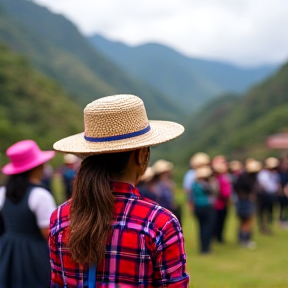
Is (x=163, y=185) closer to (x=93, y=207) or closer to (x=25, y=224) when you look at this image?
(x=25, y=224)

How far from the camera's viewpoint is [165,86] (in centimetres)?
18312

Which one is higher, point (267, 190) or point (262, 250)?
point (267, 190)

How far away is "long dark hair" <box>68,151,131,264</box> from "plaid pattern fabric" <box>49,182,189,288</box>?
1.5 inches

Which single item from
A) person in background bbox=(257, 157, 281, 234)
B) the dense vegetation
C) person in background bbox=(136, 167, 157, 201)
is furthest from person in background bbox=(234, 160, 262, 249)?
the dense vegetation

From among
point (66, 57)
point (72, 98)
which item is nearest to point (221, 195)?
point (72, 98)

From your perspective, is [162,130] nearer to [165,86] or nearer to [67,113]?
[67,113]

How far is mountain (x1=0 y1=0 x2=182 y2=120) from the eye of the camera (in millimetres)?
70812

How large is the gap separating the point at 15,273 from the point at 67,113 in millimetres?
31647

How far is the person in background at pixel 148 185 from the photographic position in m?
5.96

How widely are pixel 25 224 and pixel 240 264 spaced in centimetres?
495

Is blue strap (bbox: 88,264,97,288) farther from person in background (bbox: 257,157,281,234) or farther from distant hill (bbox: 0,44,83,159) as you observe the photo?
distant hill (bbox: 0,44,83,159)

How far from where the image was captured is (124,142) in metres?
1.81

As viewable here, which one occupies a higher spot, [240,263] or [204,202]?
[204,202]

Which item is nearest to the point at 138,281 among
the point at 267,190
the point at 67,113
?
the point at 267,190
